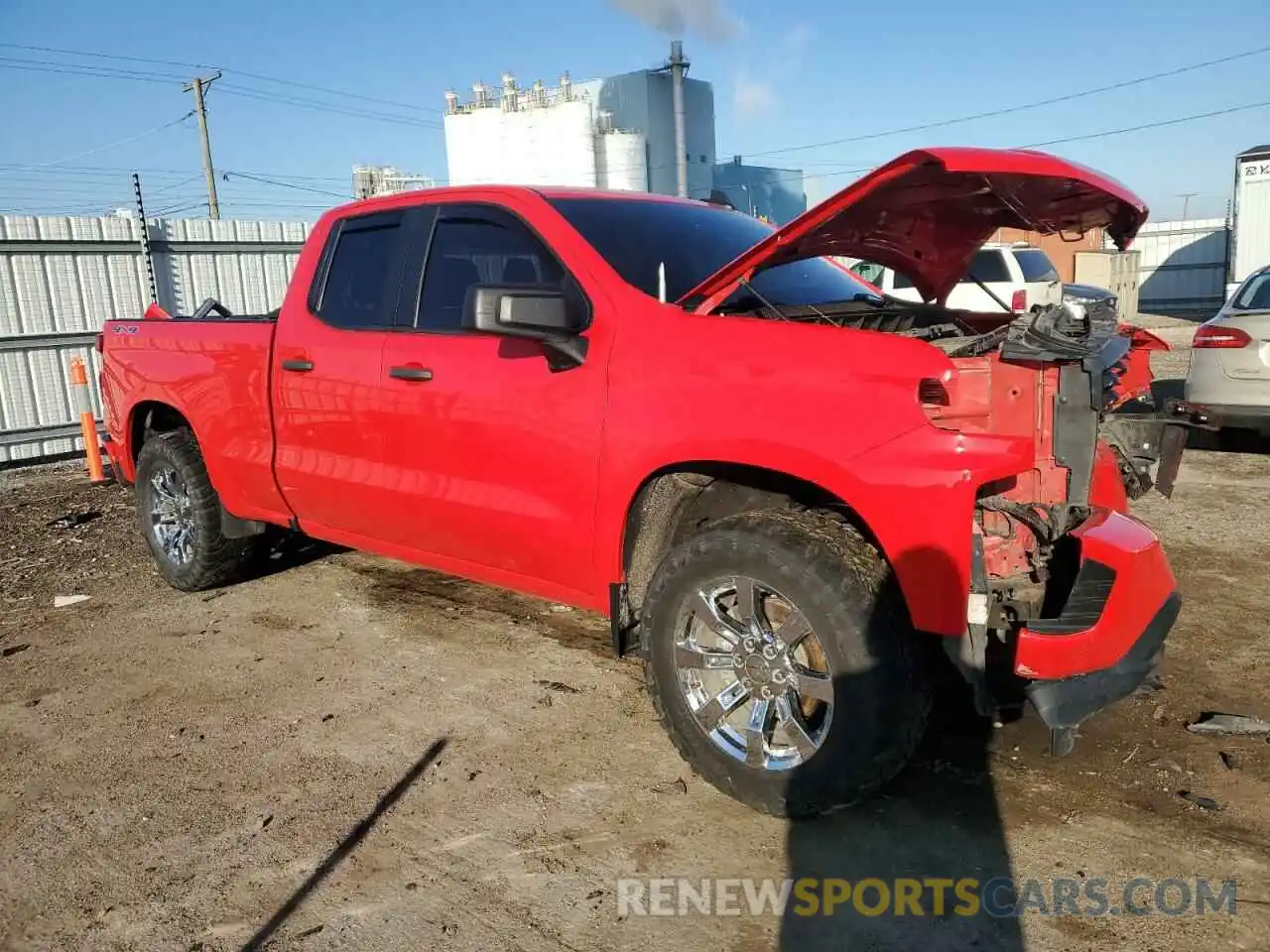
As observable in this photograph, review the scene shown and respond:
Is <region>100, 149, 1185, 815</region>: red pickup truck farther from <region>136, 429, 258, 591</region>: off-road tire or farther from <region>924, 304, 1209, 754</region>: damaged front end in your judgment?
<region>136, 429, 258, 591</region>: off-road tire

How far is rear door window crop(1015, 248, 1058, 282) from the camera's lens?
14211mm

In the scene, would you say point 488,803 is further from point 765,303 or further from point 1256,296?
point 1256,296

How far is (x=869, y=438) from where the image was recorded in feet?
9.17

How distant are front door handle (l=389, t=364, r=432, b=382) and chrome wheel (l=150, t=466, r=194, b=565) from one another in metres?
2.07

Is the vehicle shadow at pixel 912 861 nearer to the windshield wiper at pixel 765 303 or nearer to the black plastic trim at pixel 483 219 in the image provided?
the windshield wiper at pixel 765 303

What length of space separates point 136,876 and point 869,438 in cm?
249

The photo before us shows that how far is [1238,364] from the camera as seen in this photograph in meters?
7.51

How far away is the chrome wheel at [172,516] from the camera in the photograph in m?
5.52

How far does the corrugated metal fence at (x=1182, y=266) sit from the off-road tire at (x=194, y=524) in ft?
99.9

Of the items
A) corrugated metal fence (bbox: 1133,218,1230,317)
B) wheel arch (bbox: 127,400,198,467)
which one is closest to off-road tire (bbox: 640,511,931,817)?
wheel arch (bbox: 127,400,198,467)

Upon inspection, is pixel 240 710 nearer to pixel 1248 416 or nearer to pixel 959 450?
pixel 959 450

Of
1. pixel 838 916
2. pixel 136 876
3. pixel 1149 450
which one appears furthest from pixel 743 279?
pixel 136 876

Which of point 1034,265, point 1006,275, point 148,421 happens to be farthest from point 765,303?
point 1034,265

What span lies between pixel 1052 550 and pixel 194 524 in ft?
14.4
